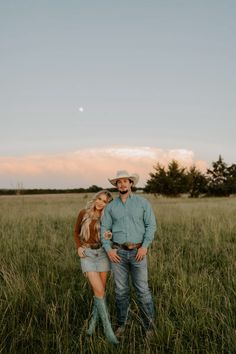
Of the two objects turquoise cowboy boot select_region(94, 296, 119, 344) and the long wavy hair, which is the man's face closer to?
the long wavy hair

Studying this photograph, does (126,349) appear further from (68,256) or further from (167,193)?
(167,193)

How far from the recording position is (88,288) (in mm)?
5492

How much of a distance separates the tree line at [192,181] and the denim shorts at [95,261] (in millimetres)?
40166

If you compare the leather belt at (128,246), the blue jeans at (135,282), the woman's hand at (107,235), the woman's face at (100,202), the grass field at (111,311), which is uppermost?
the woman's face at (100,202)

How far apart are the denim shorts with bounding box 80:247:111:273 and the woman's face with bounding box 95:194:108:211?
0.47 meters

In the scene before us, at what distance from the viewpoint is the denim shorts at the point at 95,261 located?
4.24m

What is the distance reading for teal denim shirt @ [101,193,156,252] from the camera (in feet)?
14.1

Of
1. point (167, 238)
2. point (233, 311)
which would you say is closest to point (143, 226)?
point (233, 311)

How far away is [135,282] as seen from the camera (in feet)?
14.1

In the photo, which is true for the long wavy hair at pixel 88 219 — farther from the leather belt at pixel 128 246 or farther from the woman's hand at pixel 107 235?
the leather belt at pixel 128 246

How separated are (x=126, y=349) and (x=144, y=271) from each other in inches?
32.5

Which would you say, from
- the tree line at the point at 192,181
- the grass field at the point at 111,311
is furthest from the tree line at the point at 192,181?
the grass field at the point at 111,311

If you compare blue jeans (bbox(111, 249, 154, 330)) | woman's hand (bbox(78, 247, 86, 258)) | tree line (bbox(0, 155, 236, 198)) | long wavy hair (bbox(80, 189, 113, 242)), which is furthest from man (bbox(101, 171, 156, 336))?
tree line (bbox(0, 155, 236, 198))

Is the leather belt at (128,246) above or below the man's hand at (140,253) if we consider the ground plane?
above
